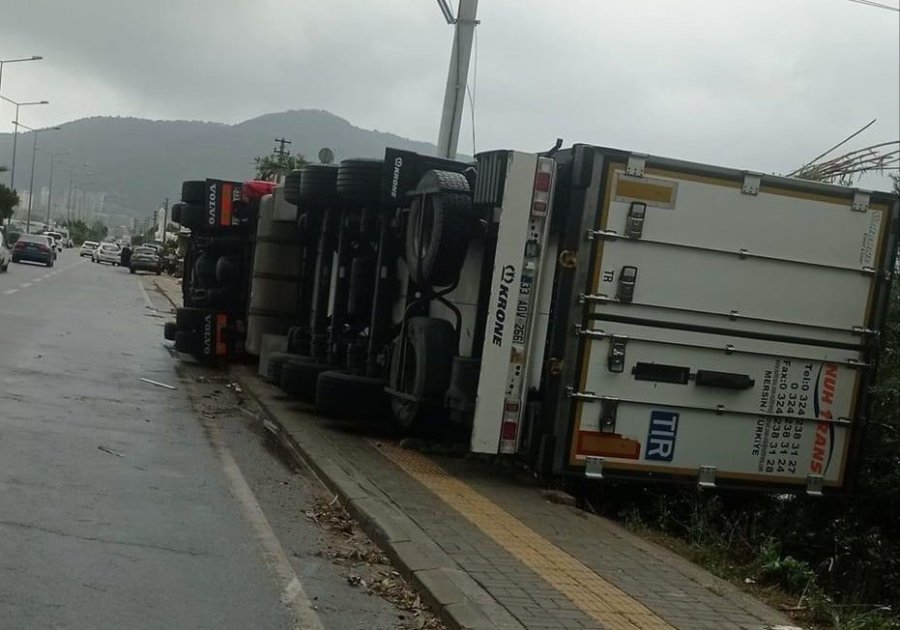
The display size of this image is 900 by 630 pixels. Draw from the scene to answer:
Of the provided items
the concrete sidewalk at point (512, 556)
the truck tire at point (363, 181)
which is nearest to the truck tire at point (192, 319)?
the truck tire at point (363, 181)

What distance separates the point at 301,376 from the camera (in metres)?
12.1

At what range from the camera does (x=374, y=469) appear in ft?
30.3

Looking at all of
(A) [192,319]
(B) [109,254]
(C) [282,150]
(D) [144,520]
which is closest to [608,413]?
(D) [144,520]

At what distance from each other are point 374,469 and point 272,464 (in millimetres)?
1021

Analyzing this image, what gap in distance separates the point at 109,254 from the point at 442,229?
214 feet

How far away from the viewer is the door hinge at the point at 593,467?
8602 millimetres

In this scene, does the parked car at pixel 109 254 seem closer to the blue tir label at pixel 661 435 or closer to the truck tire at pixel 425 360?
the truck tire at pixel 425 360

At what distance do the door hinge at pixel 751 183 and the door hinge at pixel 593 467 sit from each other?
95.4 inches

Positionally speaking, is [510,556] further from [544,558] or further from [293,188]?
[293,188]

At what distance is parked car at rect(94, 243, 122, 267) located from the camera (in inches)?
2785

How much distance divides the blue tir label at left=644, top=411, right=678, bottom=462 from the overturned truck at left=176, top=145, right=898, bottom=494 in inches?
0.4

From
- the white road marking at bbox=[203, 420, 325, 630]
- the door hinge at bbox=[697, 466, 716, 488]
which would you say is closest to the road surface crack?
the white road marking at bbox=[203, 420, 325, 630]

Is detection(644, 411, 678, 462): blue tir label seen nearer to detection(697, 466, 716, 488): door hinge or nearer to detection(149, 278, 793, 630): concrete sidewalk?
detection(697, 466, 716, 488): door hinge

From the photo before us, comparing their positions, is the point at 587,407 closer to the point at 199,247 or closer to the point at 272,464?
the point at 272,464
